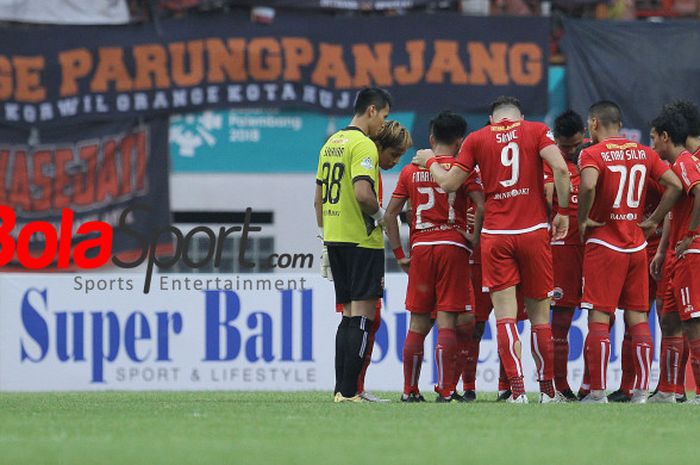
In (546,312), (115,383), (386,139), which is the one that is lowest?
(115,383)

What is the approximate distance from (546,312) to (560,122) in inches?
64.5

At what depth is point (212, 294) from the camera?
1515 cm

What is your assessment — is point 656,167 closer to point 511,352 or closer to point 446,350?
point 511,352

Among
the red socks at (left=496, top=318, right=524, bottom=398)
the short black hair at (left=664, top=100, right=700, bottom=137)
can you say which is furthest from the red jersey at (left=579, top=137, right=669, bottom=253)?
the red socks at (left=496, top=318, right=524, bottom=398)

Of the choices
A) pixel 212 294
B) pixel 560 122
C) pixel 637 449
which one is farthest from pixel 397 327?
pixel 637 449

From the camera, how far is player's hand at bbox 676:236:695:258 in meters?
10.5

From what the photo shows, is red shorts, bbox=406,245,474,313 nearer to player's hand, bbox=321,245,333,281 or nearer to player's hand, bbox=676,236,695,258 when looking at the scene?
player's hand, bbox=321,245,333,281

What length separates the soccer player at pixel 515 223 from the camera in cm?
994

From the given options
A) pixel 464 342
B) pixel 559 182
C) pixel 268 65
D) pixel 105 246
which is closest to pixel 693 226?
pixel 559 182

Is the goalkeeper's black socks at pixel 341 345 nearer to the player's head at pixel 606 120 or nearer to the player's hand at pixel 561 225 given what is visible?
the player's hand at pixel 561 225

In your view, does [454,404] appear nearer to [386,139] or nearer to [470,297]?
[470,297]

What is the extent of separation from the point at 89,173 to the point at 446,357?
32.4 feet

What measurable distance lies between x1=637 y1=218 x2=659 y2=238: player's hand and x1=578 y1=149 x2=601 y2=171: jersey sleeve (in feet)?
1.91

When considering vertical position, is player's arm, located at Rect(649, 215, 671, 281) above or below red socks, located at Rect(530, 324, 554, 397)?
above
